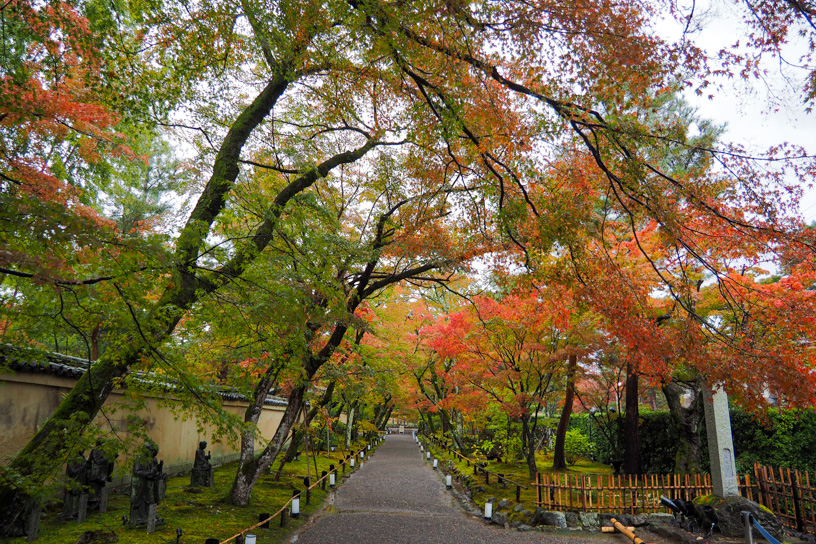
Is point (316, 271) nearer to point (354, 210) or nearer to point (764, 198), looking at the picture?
point (764, 198)

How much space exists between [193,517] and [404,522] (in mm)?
4763

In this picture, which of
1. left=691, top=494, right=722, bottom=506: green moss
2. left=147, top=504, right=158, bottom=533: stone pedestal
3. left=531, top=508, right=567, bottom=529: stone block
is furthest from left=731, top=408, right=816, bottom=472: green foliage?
left=147, top=504, right=158, bottom=533: stone pedestal

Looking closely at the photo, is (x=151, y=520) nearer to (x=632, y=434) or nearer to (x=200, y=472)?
(x=200, y=472)

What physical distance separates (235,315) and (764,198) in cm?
708

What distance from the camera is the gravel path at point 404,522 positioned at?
30.4ft

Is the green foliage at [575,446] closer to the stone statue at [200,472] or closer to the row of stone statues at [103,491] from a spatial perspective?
the stone statue at [200,472]

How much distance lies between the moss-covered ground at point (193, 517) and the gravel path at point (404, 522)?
70 centimetres

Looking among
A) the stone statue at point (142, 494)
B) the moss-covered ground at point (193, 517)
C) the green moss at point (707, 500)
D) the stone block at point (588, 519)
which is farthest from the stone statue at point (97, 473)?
the green moss at point (707, 500)

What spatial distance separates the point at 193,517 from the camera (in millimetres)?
9195

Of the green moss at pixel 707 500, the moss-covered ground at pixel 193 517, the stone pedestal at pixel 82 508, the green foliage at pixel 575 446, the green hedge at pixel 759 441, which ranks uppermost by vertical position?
the green hedge at pixel 759 441

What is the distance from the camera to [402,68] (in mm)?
5055

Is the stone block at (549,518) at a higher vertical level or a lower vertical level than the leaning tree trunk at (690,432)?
lower

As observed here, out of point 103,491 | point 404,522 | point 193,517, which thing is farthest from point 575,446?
point 103,491

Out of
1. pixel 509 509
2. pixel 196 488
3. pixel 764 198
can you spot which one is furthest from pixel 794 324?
pixel 196 488
